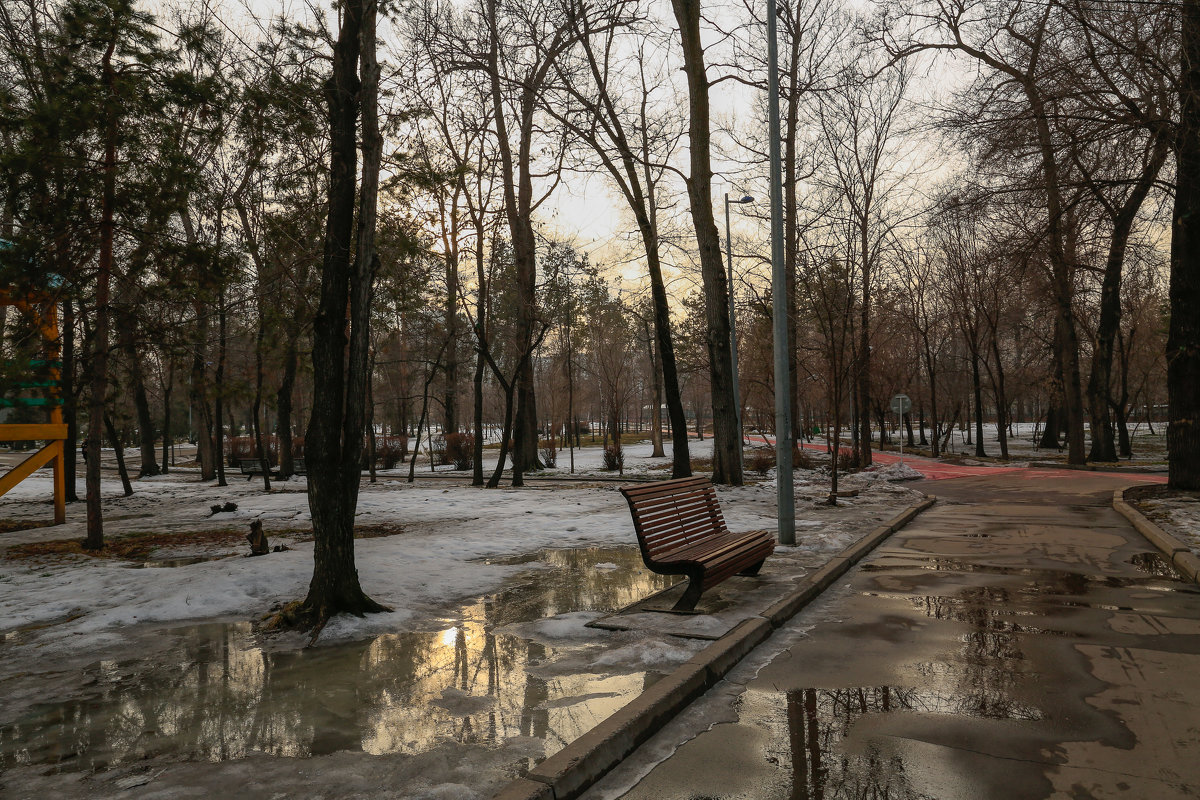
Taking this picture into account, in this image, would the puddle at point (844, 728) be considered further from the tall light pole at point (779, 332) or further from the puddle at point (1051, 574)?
the tall light pole at point (779, 332)

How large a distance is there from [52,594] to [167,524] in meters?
7.08

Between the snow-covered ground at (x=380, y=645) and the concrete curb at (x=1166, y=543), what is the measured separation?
137 inches

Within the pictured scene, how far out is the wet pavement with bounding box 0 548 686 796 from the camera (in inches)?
151

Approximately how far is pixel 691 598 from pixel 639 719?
2468 mm

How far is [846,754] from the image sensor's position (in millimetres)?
3670

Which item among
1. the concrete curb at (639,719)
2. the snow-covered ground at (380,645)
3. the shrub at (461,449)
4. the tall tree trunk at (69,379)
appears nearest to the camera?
the concrete curb at (639,719)

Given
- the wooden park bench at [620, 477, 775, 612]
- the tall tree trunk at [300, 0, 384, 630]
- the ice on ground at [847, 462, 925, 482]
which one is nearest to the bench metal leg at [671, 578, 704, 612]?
the wooden park bench at [620, 477, 775, 612]

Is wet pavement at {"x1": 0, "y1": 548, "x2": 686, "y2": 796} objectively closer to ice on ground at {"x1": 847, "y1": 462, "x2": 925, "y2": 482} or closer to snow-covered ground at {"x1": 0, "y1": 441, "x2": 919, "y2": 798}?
snow-covered ground at {"x1": 0, "y1": 441, "x2": 919, "y2": 798}

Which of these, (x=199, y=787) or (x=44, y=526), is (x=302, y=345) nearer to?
(x=44, y=526)

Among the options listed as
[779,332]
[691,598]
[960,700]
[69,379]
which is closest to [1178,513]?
[779,332]

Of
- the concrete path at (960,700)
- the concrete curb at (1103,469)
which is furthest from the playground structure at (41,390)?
the concrete curb at (1103,469)

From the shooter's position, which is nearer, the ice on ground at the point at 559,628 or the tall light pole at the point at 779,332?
the ice on ground at the point at 559,628

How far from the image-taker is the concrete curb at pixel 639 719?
3.26 m

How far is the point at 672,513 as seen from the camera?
23.3 feet
